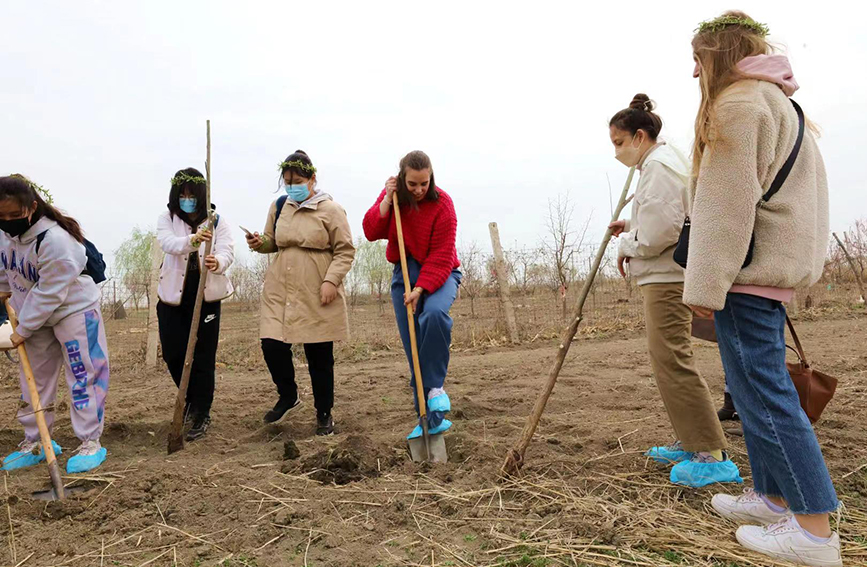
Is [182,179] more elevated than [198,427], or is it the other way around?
[182,179]

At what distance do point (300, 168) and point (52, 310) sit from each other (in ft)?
5.77

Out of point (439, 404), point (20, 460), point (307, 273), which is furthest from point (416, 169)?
point (20, 460)

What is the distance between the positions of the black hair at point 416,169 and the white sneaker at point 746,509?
2262mm

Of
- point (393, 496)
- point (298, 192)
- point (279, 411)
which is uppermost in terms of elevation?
point (298, 192)

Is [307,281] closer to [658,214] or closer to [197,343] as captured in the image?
[197,343]

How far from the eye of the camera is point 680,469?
2805 mm

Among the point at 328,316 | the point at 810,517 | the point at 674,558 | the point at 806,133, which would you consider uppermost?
the point at 806,133

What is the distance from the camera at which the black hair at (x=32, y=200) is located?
10.8 ft

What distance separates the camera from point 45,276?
343cm

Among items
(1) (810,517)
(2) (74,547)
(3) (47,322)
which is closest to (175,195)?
(3) (47,322)

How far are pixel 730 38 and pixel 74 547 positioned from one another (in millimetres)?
3272

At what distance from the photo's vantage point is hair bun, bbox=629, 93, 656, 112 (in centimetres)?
300

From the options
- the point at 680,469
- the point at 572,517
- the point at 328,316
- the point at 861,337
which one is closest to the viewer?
the point at 572,517

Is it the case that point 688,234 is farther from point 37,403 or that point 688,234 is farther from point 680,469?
point 37,403
